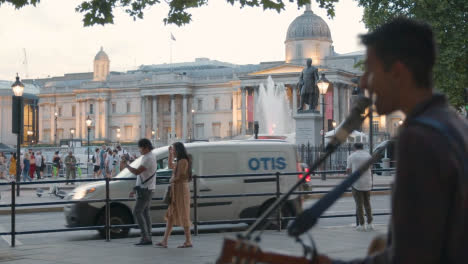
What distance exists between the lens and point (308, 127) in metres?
40.2

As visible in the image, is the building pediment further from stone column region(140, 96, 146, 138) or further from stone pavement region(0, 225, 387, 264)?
stone pavement region(0, 225, 387, 264)

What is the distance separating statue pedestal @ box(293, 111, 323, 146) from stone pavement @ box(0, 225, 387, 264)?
2607 cm

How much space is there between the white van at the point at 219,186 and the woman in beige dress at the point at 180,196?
2075 mm

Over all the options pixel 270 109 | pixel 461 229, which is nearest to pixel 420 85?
pixel 461 229

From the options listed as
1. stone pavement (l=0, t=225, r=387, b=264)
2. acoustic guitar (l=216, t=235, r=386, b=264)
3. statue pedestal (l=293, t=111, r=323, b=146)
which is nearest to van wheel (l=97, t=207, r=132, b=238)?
stone pavement (l=0, t=225, r=387, b=264)

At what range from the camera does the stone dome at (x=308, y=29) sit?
113375 millimetres

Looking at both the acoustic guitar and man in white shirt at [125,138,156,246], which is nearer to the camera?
the acoustic guitar

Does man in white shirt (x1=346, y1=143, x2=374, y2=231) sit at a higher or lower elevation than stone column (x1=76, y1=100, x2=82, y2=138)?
lower

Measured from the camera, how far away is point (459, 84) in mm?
40344

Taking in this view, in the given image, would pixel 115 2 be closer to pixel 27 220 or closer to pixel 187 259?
pixel 187 259

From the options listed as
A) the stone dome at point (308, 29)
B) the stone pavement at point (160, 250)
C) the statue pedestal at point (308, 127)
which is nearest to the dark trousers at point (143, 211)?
the stone pavement at point (160, 250)

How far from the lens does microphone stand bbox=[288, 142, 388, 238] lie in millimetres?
2812

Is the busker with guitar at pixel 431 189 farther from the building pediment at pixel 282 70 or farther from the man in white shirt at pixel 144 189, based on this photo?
the building pediment at pixel 282 70

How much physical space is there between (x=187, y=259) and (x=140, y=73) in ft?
445
